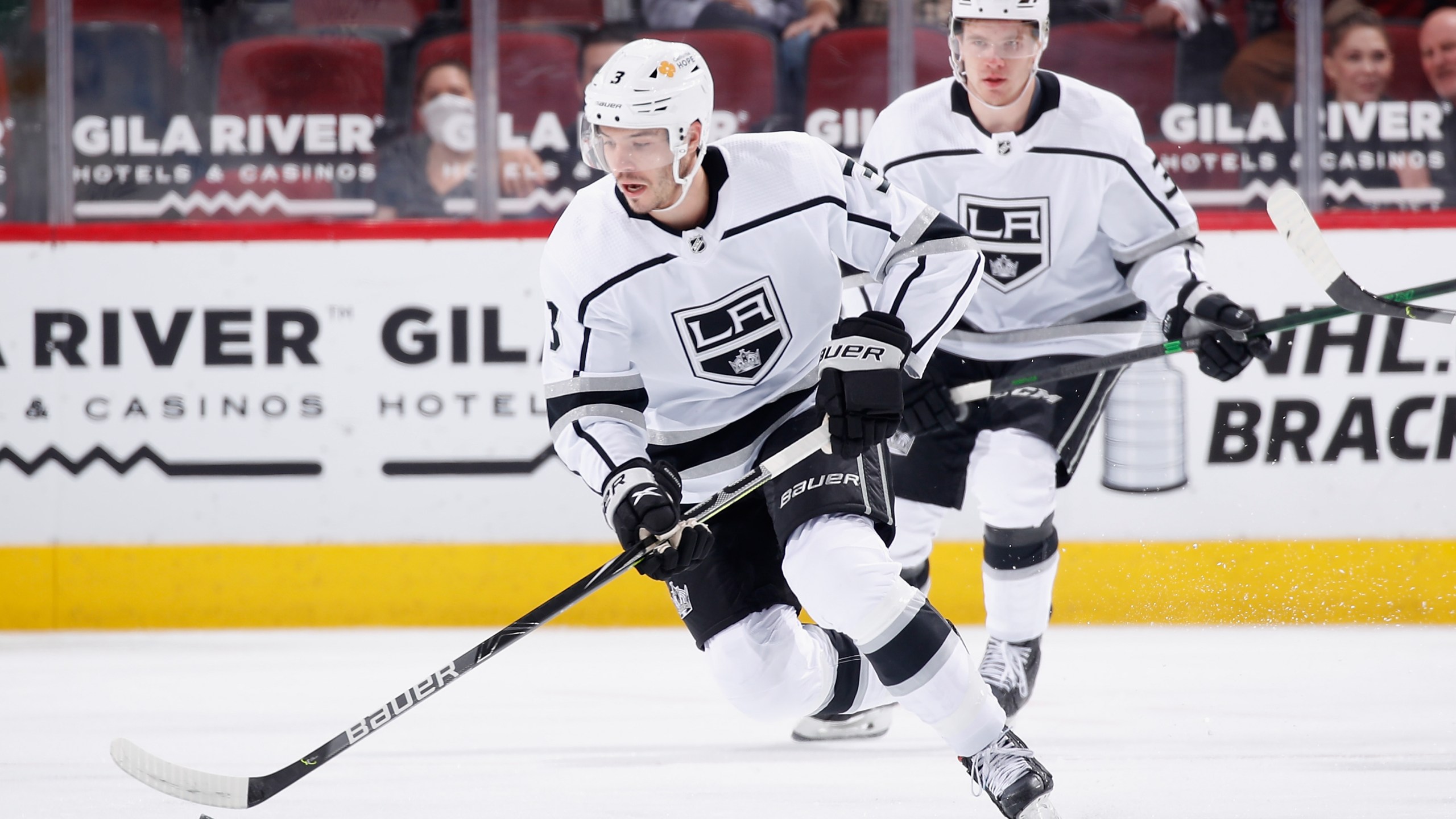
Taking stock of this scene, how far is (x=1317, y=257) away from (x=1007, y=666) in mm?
889

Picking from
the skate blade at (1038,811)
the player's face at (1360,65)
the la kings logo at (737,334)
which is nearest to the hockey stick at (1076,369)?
the la kings logo at (737,334)

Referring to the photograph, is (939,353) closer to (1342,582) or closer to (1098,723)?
(1098,723)

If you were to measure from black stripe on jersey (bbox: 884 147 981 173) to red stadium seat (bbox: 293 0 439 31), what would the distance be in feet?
6.48

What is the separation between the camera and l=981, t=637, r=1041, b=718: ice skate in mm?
2809

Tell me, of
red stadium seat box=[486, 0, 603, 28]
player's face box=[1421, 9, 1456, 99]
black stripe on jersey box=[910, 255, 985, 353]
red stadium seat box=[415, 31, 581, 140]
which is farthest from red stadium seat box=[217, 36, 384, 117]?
player's face box=[1421, 9, 1456, 99]

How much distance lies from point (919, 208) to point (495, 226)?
2.20 meters

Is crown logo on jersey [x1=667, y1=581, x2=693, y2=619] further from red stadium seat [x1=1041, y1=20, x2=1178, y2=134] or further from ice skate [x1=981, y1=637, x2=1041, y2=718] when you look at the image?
red stadium seat [x1=1041, y1=20, x2=1178, y2=134]

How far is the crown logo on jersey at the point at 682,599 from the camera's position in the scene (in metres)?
2.34

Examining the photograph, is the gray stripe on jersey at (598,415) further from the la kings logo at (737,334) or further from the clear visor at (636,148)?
the clear visor at (636,148)

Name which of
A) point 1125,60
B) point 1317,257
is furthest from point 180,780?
point 1125,60

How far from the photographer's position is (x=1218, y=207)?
434cm

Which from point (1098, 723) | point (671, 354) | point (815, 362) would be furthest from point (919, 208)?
point (1098, 723)

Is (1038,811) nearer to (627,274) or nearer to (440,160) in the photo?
(627,274)

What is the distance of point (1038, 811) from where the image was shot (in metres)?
1.96
